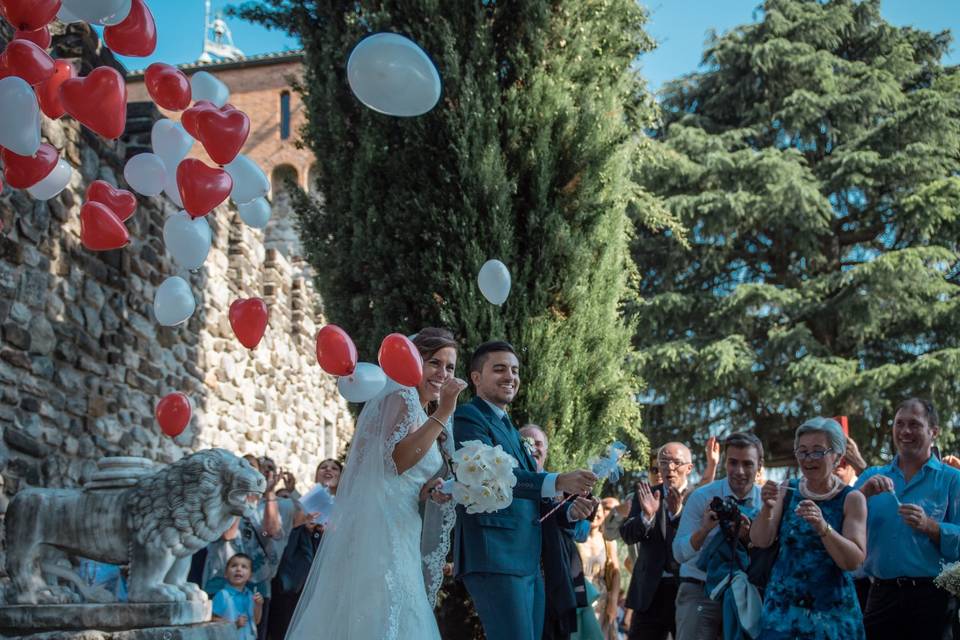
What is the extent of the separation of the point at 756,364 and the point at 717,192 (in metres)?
3.05

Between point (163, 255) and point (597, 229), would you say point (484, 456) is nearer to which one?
point (597, 229)

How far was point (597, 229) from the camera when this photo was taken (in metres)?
7.14

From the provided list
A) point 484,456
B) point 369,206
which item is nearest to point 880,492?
point 484,456

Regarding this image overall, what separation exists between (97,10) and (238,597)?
3.47m

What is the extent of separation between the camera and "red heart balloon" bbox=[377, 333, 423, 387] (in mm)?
3608

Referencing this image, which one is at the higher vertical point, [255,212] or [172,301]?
[255,212]

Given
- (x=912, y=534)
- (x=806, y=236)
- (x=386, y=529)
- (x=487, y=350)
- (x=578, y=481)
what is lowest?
(x=912, y=534)

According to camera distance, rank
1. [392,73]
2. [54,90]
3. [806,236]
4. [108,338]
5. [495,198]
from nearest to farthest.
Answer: [392,73]
[54,90]
[108,338]
[495,198]
[806,236]

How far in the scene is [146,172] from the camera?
4.86 meters

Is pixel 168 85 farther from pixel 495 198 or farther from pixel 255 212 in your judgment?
pixel 495 198

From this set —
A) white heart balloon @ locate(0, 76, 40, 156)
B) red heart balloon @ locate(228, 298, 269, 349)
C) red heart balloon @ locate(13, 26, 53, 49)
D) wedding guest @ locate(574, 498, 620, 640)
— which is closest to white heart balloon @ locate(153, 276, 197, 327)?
red heart balloon @ locate(228, 298, 269, 349)

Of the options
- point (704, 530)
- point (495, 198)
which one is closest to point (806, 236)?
point (495, 198)

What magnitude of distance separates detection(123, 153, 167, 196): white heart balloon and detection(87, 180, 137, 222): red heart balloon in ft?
0.31

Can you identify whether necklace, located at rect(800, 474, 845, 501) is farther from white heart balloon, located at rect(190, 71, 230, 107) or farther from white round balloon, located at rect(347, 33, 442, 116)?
white heart balloon, located at rect(190, 71, 230, 107)
